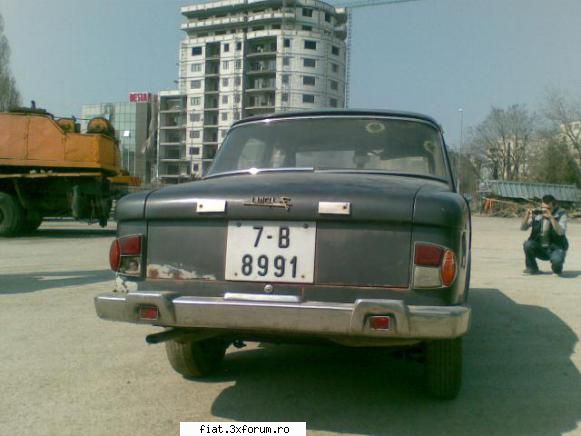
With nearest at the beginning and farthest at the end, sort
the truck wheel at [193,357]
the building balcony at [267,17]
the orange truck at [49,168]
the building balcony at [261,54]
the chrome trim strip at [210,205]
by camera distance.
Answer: the chrome trim strip at [210,205] → the truck wheel at [193,357] → the orange truck at [49,168] → the building balcony at [261,54] → the building balcony at [267,17]

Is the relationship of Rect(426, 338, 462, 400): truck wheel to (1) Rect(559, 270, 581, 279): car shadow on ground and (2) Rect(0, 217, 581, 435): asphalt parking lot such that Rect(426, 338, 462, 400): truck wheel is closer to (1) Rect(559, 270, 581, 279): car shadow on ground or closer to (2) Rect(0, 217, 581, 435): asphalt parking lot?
(2) Rect(0, 217, 581, 435): asphalt parking lot

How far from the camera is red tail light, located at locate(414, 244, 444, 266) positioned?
3.11 metres

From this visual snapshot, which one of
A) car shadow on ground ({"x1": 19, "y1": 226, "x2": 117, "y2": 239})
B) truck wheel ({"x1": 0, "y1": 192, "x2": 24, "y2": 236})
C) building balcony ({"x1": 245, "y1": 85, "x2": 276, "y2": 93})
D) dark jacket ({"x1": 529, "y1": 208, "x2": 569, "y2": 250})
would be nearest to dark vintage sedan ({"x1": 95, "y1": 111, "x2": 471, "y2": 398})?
dark jacket ({"x1": 529, "y1": 208, "x2": 569, "y2": 250})

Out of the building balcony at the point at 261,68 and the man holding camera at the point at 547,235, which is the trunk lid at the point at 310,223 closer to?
the man holding camera at the point at 547,235

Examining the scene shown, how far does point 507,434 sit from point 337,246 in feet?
4.57

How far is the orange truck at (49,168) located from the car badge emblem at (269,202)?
13705 mm

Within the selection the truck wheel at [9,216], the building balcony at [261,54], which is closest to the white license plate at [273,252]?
the truck wheel at [9,216]

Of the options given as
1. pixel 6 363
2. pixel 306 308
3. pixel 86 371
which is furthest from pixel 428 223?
pixel 6 363

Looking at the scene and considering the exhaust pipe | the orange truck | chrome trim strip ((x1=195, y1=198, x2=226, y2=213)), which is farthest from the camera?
the orange truck

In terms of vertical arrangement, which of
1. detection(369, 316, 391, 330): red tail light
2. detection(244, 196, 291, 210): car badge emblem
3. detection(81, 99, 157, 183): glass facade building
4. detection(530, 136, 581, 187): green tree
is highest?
detection(81, 99, 157, 183): glass facade building

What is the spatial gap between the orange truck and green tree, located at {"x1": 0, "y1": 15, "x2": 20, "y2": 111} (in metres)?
31.2

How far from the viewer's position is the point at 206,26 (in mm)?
88562

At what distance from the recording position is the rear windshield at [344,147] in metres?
4.24

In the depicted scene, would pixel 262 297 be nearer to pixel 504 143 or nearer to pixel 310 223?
pixel 310 223
